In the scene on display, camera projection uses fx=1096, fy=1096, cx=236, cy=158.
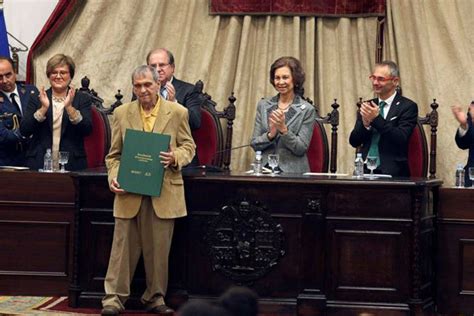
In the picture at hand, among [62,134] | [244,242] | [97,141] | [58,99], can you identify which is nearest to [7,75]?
[58,99]

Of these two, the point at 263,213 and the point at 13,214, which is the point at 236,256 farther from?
the point at 13,214

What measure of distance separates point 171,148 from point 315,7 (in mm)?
2986

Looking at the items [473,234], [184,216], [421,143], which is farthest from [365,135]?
[184,216]

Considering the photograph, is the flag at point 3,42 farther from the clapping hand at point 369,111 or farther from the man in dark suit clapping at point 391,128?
the clapping hand at point 369,111

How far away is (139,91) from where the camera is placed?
649 cm

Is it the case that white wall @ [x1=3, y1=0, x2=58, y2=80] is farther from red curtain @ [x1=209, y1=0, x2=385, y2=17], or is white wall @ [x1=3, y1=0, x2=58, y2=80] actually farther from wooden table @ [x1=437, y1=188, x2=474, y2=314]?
wooden table @ [x1=437, y1=188, x2=474, y2=314]

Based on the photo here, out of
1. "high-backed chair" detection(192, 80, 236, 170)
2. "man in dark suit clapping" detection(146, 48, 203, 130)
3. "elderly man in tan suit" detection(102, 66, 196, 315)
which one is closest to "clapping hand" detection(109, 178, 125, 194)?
"elderly man in tan suit" detection(102, 66, 196, 315)

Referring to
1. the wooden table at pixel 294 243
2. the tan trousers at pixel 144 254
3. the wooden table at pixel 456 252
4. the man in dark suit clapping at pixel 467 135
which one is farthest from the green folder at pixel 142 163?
the man in dark suit clapping at pixel 467 135

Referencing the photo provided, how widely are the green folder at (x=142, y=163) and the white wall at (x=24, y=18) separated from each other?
3.36m

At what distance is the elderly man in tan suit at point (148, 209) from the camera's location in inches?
256

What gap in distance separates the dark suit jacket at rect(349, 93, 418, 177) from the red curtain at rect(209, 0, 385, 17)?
1871mm

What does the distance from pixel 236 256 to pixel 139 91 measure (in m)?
1.17

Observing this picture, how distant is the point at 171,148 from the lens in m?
6.52

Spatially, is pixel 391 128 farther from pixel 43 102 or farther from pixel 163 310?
pixel 43 102
